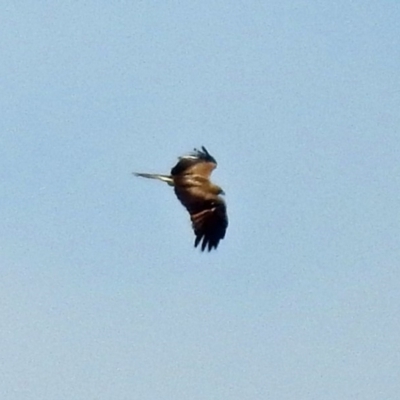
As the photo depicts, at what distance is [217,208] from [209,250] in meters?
1.21

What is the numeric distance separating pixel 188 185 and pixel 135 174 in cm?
124

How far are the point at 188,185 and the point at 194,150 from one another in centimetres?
175

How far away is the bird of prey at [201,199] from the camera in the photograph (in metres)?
50.0

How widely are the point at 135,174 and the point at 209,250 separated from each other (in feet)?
8.80

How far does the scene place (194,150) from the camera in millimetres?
52375

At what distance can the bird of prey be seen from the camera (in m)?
50.0

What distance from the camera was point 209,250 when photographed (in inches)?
1957

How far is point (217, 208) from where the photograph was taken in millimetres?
50469

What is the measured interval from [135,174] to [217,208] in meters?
2.07

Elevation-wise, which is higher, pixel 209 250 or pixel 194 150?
pixel 194 150

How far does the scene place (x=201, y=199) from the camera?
A: 5056 centimetres

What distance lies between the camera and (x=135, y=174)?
167ft

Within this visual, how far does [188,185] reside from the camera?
50.8 m

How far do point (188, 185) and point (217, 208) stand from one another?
3.03 feet
